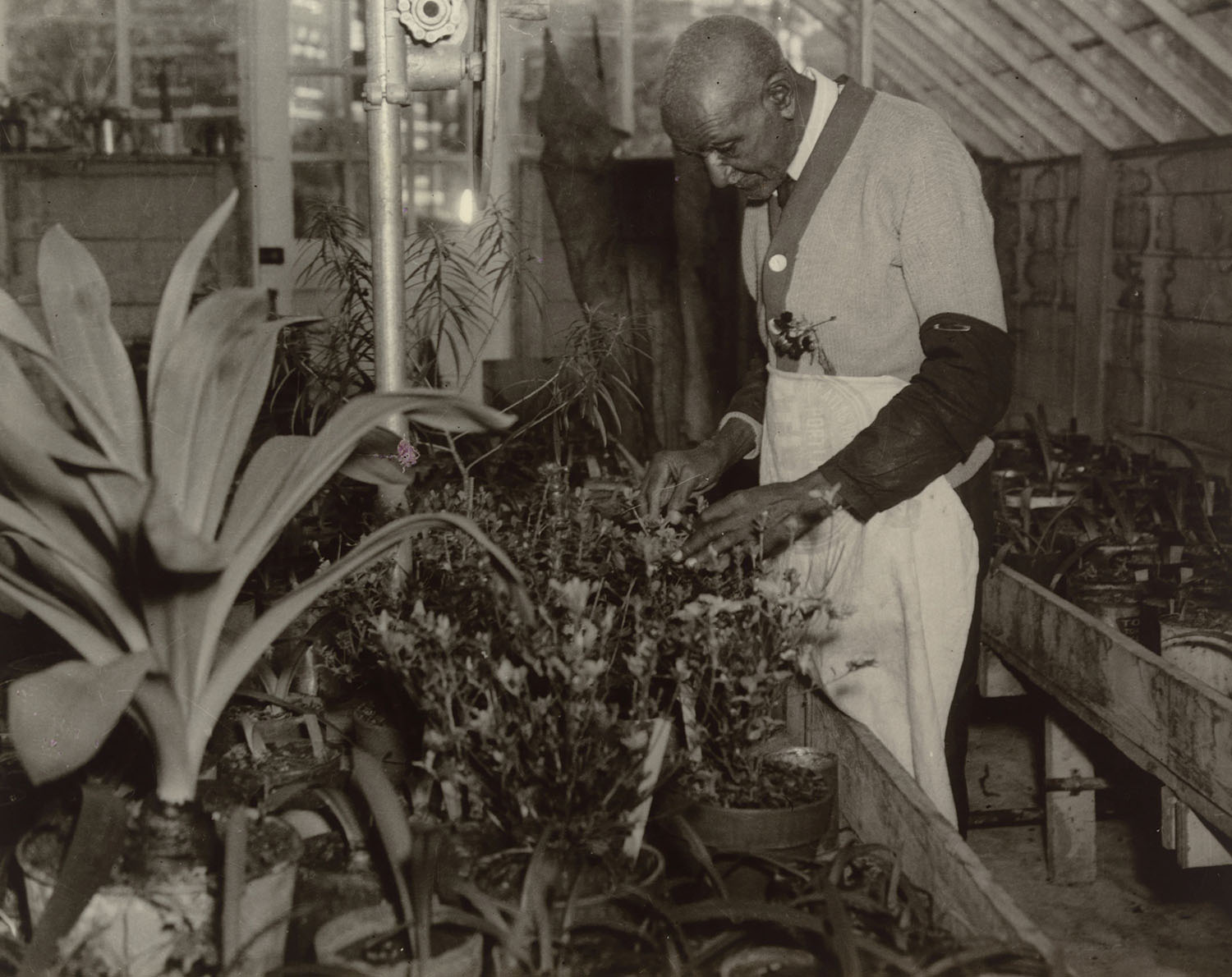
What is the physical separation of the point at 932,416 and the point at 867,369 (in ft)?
0.91

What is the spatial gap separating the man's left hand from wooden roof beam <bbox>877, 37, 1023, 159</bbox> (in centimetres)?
599

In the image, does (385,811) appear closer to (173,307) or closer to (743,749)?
(743,749)

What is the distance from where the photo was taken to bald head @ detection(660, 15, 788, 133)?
6.79 ft

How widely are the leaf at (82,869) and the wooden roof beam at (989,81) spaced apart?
6187 mm

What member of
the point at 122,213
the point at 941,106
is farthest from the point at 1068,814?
the point at 122,213

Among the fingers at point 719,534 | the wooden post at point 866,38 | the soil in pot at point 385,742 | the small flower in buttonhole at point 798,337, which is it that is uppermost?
the wooden post at point 866,38

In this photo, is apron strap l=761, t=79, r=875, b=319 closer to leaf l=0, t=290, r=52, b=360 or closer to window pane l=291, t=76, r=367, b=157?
leaf l=0, t=290, r=52, b=360

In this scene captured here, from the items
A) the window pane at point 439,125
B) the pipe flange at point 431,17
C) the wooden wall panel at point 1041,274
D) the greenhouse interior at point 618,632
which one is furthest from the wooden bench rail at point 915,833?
the window pane at point 439,125

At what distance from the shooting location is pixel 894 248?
85.9 inches

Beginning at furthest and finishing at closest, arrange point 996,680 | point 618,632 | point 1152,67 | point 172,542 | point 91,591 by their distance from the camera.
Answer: point 1152,67 → point 996,680 → point 618,632 → point 91,591 → point 172,542

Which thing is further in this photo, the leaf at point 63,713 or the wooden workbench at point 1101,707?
the wooden workbench at point 1101,707

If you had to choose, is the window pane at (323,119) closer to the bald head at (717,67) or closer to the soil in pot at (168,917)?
the bald head at (717,67)

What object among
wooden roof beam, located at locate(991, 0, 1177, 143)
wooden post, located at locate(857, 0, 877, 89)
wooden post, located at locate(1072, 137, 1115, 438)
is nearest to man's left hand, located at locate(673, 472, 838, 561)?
wooden roof beam, located at locate(991, 0, 1177, 143)

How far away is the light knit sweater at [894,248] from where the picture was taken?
2080 millimetres
